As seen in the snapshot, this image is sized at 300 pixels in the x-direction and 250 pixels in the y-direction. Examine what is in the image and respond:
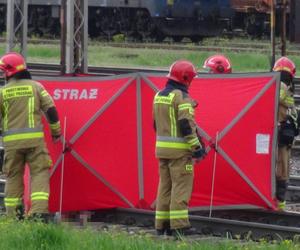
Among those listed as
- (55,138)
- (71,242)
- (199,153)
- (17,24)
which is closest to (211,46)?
(17,24)

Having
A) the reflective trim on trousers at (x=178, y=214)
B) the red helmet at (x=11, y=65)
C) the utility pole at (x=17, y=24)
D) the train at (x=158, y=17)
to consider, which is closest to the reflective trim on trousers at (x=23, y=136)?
the red helmet at (x=11, y=65)

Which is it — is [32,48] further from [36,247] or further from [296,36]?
[36,247]

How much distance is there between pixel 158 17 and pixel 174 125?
2726 cm

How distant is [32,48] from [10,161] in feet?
83.5

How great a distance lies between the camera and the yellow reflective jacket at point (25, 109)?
1077cm

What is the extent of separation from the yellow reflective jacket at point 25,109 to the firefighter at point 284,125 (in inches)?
111

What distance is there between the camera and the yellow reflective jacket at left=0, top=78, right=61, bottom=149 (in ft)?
35.3

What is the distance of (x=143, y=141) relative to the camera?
11.7 m

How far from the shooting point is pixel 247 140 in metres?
11.8

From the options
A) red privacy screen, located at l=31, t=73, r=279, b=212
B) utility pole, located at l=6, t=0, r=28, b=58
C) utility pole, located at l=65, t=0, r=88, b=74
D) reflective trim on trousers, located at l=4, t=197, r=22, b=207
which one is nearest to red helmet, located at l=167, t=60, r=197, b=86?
red privacy screen, located at l=31, t=73, r=279, b=212

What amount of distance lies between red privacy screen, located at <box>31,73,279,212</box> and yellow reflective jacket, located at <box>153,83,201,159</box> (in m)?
1.09

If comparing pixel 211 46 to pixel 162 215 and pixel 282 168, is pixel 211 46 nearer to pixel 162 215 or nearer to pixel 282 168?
pixel 282 168

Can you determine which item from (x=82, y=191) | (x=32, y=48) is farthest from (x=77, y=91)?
(x=32, y=48)

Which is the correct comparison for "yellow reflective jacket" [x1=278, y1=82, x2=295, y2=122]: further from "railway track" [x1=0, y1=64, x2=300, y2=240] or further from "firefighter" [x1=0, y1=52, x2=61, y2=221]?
"firefighter" [x1=0, y1=52, x2=61, y2=221]
